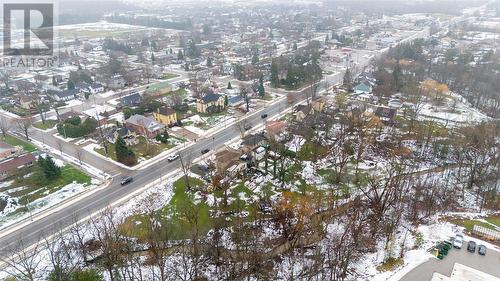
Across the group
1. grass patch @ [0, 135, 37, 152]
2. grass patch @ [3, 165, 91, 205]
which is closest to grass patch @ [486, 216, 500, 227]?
grass patch @ [3, 165, 91, 205]

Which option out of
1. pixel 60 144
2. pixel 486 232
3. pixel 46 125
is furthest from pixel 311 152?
pixel 46 125

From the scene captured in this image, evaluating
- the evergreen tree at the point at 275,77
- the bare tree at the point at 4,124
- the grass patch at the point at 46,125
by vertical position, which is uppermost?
the evergreen tree at the point at 275,77

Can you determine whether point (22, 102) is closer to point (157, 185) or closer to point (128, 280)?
point (157, 185)

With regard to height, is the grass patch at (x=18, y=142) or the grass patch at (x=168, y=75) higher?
the grass patch at (x=168, y=75)

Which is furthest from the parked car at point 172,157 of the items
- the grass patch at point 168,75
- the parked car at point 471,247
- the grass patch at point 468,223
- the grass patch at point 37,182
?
the grass patch at point 168,75

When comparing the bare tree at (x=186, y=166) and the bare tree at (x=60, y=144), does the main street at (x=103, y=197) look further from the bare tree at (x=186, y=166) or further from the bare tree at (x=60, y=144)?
the bare tree at (x=60, y=144)

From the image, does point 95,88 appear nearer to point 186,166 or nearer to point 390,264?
point 186,166

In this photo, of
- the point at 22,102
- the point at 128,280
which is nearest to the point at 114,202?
the point at 128,280
